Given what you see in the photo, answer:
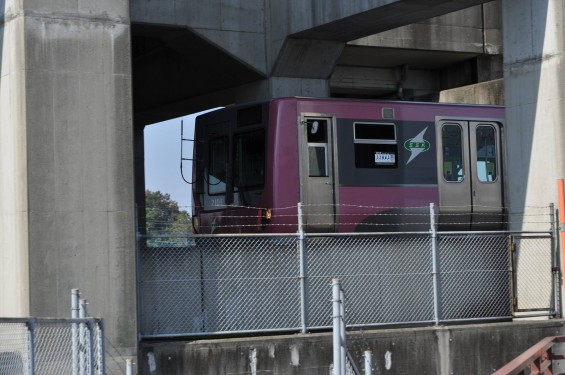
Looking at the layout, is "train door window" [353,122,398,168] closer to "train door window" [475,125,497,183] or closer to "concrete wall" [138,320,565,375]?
"train door window" [475,125,497,183]

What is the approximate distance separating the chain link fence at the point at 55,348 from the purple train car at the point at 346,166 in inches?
224

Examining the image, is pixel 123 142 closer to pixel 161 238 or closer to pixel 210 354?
pixel 161 238

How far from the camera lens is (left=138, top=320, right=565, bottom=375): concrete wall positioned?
13.1 m

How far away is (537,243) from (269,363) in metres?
4.80

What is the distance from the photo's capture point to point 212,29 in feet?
71.9

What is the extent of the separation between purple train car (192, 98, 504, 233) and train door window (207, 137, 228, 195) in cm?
2

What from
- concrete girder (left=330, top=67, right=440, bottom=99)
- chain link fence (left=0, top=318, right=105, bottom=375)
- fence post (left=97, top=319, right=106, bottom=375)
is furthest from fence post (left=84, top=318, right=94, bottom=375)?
concrete girder (left=330, top=67, right=440, bottom=99)

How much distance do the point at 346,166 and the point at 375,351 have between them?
18.0ft

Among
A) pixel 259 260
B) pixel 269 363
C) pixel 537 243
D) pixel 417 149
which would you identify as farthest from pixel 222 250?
pixel 417 149

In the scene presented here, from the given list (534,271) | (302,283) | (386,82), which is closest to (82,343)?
(302,283)

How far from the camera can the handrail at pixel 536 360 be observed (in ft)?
43.6

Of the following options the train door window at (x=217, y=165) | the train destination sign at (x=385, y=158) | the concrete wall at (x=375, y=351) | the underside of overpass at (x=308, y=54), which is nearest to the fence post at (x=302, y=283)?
the concrete wall at (x=375, y=351)

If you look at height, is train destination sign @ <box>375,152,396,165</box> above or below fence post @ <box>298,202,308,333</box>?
above

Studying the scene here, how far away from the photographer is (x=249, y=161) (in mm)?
19391
